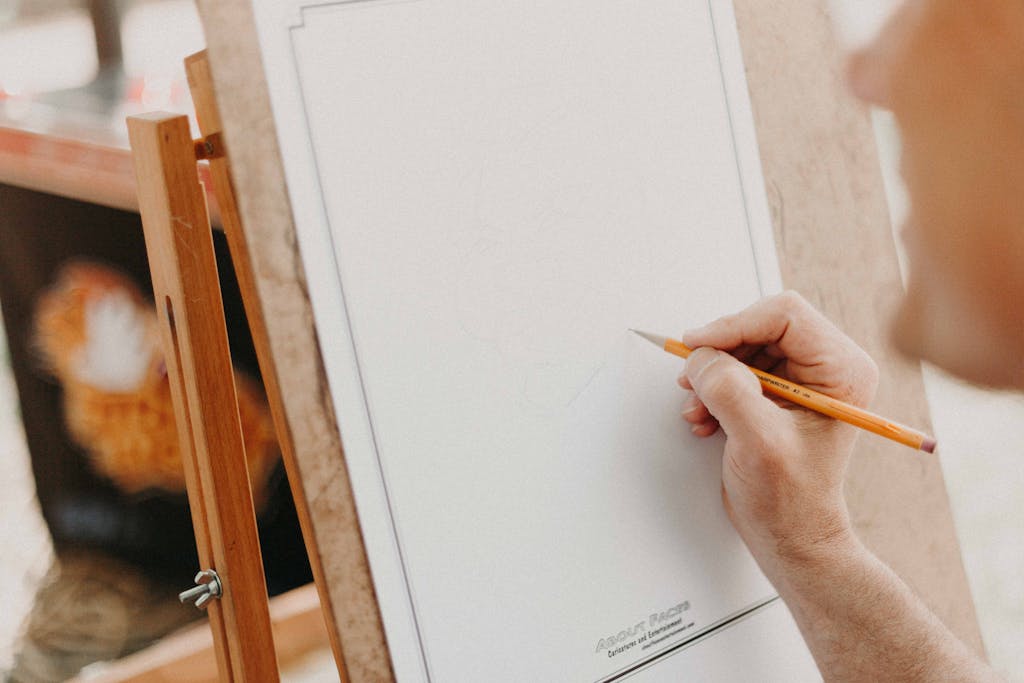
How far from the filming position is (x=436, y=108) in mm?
616

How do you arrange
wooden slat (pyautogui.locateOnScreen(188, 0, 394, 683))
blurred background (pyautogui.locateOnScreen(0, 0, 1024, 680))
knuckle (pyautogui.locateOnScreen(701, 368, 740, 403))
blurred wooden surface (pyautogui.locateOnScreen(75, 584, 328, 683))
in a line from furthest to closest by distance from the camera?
blurred wooden surface (pyautogui.locateOnScreen(75, 584, 328, 683)) < blurred background (pyautogui.locateOnScreen(0, 0, 1024, 680)) < knuckle (pyautogui.locateOnScreen(701, 368, 740, 403)) < wooden slat (pyautogui.locateOnScreen(188, 0, 394, 683))

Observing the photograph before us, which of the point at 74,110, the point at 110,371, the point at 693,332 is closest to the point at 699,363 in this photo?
the point at 693,332

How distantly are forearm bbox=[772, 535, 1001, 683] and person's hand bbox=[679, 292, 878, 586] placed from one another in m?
0.02

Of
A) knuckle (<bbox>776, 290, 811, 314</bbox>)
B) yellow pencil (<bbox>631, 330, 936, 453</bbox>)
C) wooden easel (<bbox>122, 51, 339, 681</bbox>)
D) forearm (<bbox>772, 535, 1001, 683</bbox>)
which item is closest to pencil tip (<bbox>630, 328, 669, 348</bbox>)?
yellow pencil (<bbox>631, 330, 936, 453</bbox>)

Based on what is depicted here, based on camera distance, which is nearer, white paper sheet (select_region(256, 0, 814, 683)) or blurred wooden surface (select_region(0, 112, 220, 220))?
white paper sheet (select_region(256, 0, 814, 683))

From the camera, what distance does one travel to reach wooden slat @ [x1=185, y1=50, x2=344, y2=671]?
545mm

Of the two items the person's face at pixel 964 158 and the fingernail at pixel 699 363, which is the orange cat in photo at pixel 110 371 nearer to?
the fingernail at pixel 699 363

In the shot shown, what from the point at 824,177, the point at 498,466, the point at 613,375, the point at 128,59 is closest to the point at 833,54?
the point at 824,177

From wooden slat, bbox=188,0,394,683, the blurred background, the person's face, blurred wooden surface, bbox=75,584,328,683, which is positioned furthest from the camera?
blurred wooden surface, bbox=75,584,328,683

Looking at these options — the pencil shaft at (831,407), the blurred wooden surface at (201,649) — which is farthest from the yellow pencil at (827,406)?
the blurred wooden surface at (201,649)

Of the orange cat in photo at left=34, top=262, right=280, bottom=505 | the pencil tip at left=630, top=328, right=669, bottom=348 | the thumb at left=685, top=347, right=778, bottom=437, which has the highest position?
the orange cat in photo at left=34, top=262, right=280, bottom=505

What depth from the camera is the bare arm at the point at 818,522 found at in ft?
2.25

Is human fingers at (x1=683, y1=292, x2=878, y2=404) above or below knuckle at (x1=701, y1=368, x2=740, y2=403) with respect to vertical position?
above

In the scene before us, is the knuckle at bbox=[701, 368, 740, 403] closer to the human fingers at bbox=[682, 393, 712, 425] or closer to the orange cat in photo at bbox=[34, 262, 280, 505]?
the human fingers at bbox=[682, 393, 712, 425]
